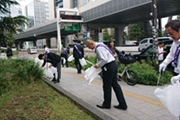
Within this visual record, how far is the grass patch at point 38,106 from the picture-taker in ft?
13.9

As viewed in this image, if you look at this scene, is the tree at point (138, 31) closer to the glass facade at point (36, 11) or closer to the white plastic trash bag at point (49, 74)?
the glass facade at point (36, 11)

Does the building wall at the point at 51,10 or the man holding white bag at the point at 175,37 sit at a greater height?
the building wall at the point at 51,10

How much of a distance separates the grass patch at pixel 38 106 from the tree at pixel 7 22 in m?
3.44

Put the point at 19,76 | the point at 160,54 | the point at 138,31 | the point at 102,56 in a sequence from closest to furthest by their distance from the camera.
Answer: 1. the point at 102,56
2. the point at 19,76
3. the point at 160,54
4. the point at 138,31

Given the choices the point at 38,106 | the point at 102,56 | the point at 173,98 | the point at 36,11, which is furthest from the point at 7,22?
the point at 36,11

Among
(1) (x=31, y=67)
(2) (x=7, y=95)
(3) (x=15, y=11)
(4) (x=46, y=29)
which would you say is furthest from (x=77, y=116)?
(4) (x=46, y=29)

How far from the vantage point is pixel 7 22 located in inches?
341

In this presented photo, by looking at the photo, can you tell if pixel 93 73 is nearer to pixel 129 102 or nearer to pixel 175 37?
pixel 129 102

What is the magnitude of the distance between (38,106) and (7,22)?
5050 millimetres

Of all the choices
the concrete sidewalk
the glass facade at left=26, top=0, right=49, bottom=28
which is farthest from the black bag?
the glass facade at left=26, top=0, right=49, bottom=28

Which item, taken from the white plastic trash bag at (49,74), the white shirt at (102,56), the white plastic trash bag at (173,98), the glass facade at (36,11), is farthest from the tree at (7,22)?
the glass facade at (36,11)

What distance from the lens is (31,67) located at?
740 cm

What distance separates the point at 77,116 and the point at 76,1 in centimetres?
9554

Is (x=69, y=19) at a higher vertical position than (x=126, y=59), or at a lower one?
higher
